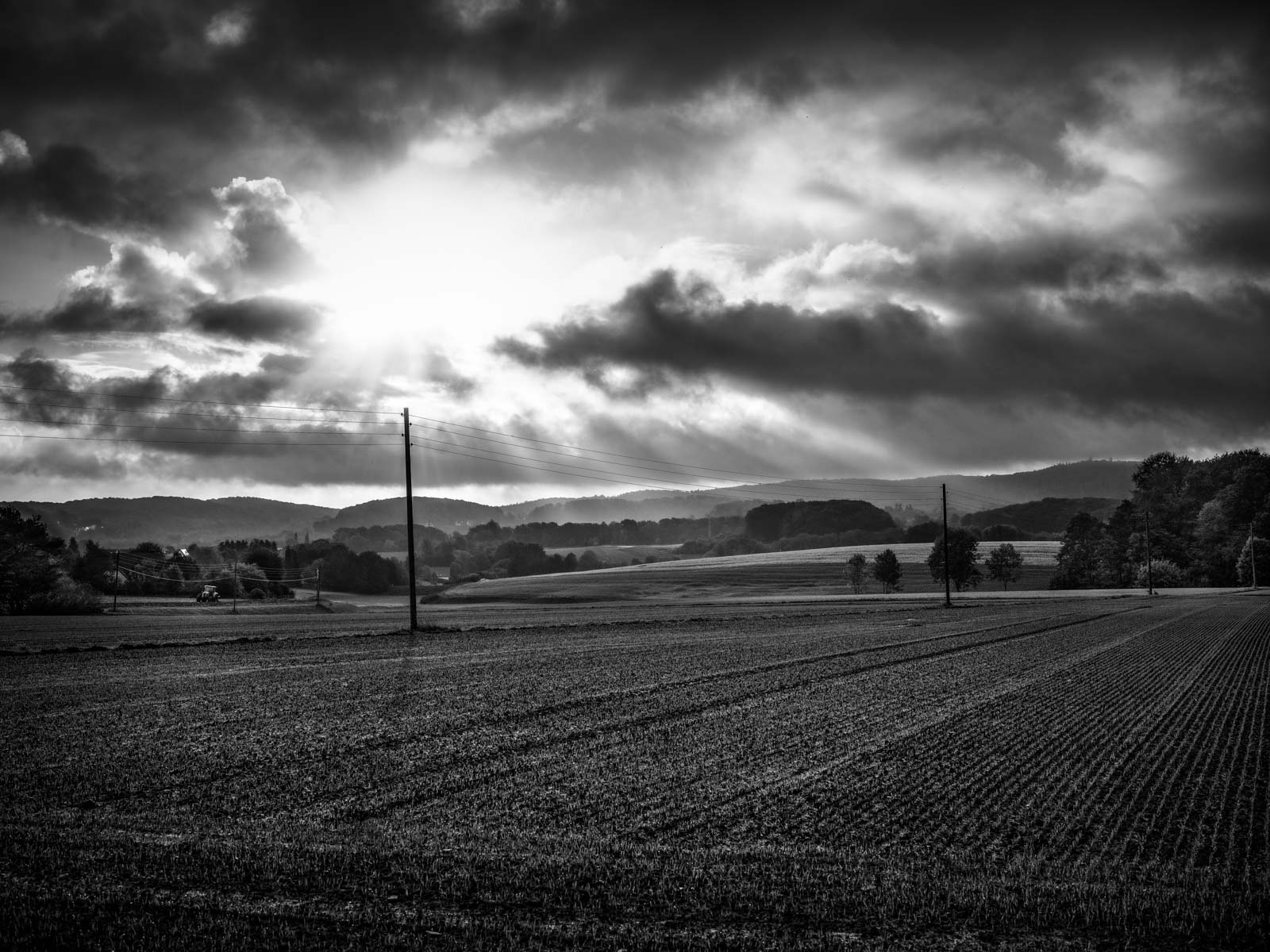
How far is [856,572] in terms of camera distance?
146 metres

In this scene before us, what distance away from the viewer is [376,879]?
29.7 ft

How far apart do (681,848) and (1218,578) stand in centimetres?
16247

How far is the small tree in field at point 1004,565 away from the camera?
14875 cm

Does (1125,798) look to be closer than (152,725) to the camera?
Yes

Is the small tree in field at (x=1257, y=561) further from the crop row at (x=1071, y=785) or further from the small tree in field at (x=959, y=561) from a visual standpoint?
the crop row at (x=1071, y=785)

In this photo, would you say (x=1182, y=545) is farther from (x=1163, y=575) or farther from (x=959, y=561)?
(x=959, y=561)

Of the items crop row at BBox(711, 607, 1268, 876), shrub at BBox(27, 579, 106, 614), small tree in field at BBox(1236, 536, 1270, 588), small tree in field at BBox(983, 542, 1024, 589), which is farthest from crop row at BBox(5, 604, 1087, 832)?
small tree in field at BBox(983, 542, 1024, 589)

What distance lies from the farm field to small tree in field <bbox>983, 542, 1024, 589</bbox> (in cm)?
12980

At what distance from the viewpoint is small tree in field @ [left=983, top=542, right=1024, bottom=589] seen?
14875cm

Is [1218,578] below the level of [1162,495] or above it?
below

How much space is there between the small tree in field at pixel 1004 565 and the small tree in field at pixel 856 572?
20.6 m

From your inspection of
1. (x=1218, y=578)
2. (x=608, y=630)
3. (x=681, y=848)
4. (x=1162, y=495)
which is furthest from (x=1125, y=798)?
(x=1162, y=495)

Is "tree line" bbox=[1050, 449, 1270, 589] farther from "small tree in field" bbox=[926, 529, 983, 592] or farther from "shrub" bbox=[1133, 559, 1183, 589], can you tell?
"small tree in field" bbox=[926, 529, 983, 592]

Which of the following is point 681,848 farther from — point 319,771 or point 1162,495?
point 1162,495
